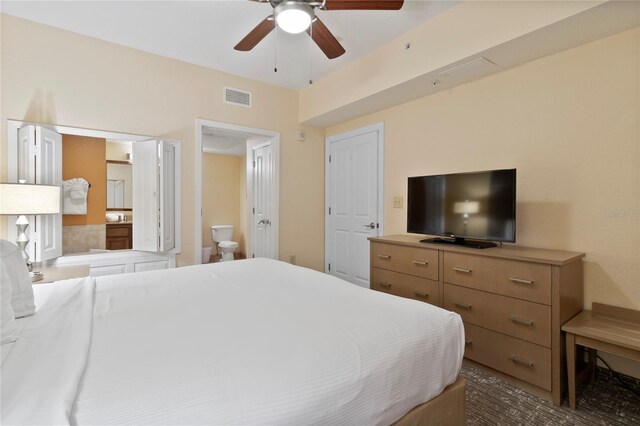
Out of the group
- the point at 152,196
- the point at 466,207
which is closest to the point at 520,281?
the point at 466,207

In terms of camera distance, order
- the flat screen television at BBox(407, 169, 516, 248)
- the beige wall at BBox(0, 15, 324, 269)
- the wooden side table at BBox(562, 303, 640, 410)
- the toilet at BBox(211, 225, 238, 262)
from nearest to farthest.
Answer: the wooden side table at BBox(562, 303, 640, 410), the flat screen television at BBox(407, 169, 516, 248), the beige wall at BBox(0, 15, 324, 269), the toilet at BBox(211, 225, 238, 262)

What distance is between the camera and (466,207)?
2.51m

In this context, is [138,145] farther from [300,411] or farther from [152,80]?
[300,411]

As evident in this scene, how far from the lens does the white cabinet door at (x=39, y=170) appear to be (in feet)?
8.36

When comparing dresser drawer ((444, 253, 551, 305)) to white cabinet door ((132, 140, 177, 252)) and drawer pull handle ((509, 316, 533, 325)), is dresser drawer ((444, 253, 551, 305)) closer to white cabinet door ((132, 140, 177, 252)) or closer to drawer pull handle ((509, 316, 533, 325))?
drawer pull handle ((509, 316, 533, 325))

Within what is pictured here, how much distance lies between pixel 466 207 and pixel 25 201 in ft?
11.0

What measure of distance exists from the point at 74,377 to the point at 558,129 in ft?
10.2

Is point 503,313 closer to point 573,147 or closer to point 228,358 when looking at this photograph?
point 573,147

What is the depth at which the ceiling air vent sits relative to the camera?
3.73 meters

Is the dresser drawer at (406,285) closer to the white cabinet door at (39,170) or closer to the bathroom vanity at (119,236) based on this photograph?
the bathroom vanity at (119,236)

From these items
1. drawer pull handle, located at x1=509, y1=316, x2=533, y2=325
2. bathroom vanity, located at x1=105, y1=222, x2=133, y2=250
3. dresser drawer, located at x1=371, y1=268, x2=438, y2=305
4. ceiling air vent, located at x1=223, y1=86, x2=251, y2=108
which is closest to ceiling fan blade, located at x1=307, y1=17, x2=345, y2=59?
ceiling air vent, located at x1=223, y1=86, x2=251, y2=108

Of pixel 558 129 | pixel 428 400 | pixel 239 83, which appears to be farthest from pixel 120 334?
pixel 239 83

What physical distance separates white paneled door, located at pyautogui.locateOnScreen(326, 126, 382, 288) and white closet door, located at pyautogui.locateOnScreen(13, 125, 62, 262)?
121 inches

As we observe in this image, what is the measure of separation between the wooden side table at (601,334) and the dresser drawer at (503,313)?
0.13 meters
